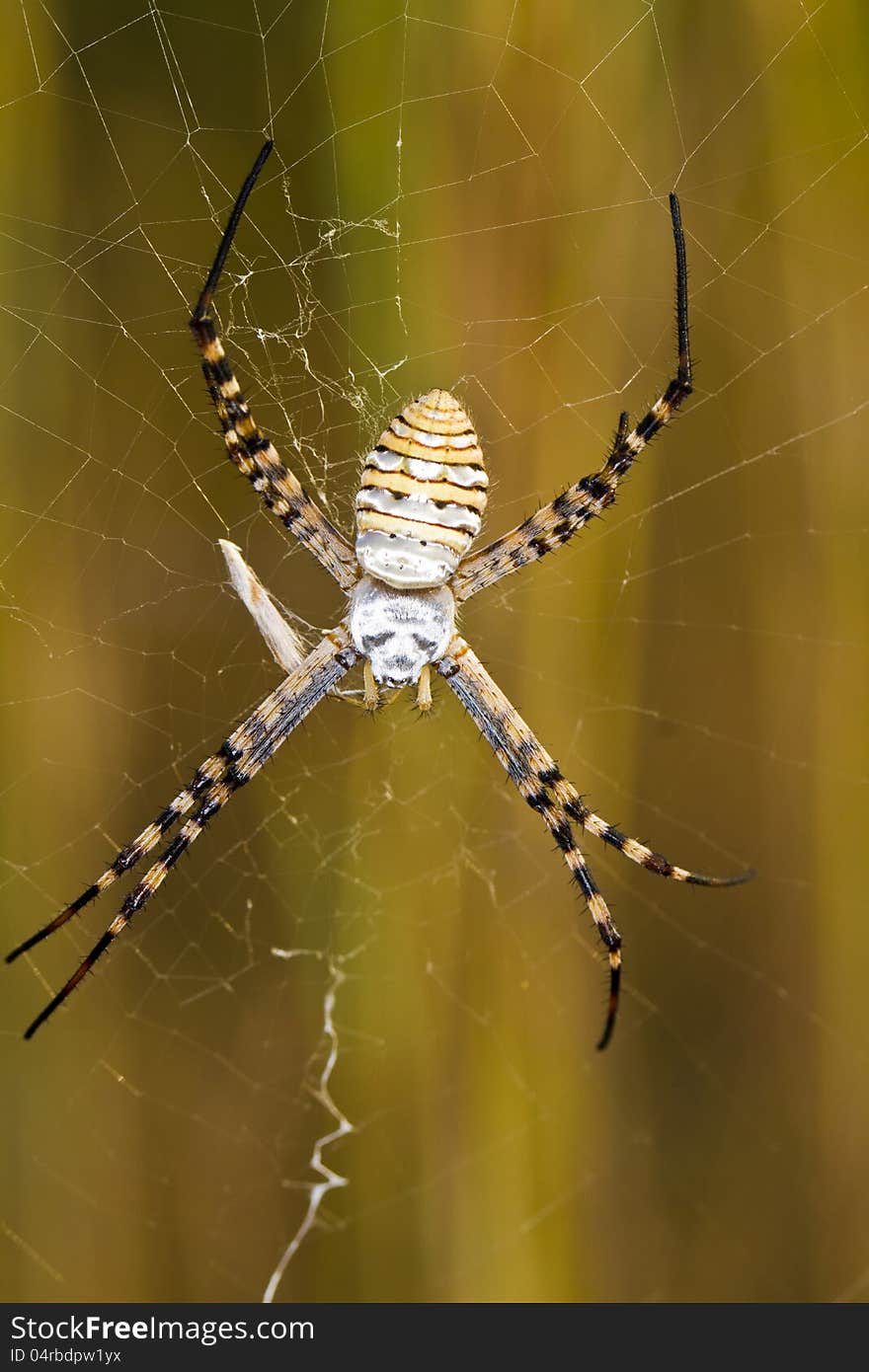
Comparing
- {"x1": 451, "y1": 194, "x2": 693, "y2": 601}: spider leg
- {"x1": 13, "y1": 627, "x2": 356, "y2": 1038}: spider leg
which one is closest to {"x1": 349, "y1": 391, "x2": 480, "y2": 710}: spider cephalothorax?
{"x1": 451, "y1": 194, "x2": 693, "y2": 601}: spider leg

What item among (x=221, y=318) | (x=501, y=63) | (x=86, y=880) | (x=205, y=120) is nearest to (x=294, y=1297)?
(x=86, y=880)

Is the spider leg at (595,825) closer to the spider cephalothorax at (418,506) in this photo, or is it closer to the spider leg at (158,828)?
the spider cephalothorax at (418,506)

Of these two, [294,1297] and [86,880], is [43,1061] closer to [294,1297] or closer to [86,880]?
[86,880]

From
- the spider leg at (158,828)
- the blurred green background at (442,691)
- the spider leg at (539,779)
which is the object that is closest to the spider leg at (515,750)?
the spider leg at (539,779)

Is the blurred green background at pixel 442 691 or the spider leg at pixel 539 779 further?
the spider leg at pixel 539 779

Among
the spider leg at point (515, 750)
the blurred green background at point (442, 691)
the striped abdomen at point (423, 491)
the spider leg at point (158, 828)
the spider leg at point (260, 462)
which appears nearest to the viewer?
the striped abdomen at point (423, 491)

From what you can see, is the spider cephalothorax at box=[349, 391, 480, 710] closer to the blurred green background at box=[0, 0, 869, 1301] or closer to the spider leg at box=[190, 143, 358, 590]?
the spider leg at box=[190, 143, 358, 590]
